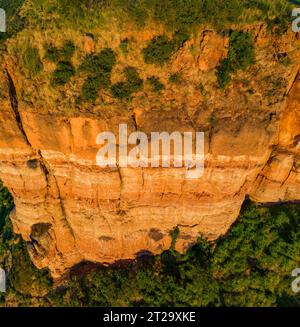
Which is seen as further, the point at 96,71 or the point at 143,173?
the point at 143,173

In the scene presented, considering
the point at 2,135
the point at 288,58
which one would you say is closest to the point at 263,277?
the point at 288,58

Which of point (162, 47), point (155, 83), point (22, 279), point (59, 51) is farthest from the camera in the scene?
point (22, 279)

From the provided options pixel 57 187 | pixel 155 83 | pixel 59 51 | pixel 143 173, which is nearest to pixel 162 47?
pixel 155 83

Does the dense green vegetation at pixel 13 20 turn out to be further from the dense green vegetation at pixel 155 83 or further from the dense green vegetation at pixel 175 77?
the dense green vegetation at pixel 175 77

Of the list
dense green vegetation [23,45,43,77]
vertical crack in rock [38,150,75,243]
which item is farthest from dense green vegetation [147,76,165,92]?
vertical crack in rock [38,150,75,243]

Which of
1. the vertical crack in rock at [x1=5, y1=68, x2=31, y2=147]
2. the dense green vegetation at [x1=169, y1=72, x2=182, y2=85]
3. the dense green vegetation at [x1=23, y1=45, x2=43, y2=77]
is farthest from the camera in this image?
the dense green vegetation at [x1=169, y1=72, x2=182, y2=85]

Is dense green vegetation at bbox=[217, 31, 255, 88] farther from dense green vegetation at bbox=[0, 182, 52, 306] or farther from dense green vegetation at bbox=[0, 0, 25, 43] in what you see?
dense green vegetation at bbox=[0, 182, 52, 306]

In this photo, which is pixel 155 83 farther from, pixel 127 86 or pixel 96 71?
pixel 96 71

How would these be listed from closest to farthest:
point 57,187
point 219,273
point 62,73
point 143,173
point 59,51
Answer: point 59,51 → point 62,73 → point 143,173 → point 57,187 → point 219,273
